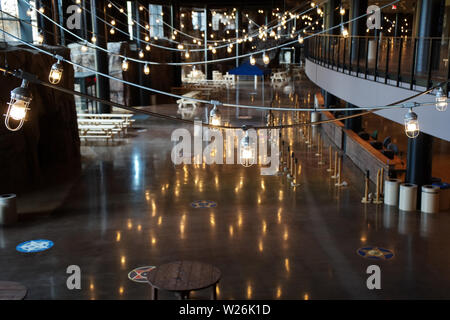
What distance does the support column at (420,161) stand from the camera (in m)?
13.4

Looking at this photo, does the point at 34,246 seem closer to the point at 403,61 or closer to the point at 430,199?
the point at 403,61

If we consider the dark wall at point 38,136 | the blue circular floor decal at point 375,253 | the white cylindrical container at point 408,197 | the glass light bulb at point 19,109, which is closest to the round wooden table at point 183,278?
the glass light bulb at point 19,109

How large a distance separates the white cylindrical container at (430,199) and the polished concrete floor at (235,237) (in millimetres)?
276

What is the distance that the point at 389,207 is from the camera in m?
13.9

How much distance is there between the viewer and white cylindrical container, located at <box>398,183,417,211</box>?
13.5 metres

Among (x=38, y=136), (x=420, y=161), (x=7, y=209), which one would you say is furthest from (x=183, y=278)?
(x=38, y=136)

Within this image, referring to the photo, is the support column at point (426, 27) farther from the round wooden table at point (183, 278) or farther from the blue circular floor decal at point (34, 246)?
the blue circular floor decal at point (34, 246)

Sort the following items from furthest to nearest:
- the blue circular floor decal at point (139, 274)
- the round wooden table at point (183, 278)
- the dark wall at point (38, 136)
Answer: the dark wall at point (38, 136) → the blue circular floor decal at point (139, 274) → the round wooden table at point (183, 278)

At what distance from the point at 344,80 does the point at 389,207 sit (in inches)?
175

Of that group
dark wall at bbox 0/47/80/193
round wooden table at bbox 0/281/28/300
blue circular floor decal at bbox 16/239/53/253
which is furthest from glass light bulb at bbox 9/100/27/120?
dark wall at bbox 0/47/80/193
